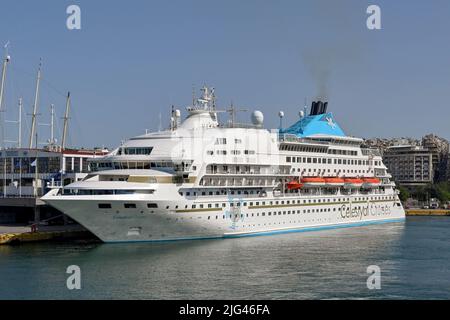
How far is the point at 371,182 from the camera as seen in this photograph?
167ft

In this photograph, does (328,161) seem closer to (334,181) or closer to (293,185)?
(334,181)

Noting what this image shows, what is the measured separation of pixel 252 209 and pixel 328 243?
5.38 metres

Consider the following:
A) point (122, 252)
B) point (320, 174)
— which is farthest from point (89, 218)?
point (320, 174)

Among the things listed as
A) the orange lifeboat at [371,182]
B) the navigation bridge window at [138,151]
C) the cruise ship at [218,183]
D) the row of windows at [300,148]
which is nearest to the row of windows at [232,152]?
the cruise ship at [218,183]

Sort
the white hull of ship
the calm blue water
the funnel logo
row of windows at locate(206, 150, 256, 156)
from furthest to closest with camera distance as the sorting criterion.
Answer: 1. the funnel logo
2. row of windows at locate(206, 150, 256, 156)
3. the white hull of ship
4. the calm blue water

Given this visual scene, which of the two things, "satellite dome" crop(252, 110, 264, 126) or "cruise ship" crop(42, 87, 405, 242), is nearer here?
"cruise ship" crop(42, 87, 405, 242)

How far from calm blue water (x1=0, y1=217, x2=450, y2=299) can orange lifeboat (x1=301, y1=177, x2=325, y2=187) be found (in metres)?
6.04

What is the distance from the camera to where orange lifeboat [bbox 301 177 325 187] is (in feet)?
141

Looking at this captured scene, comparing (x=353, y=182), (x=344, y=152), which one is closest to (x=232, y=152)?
(x=353, y=182)

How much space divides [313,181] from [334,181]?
2.94 m

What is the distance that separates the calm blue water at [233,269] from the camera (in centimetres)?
2211

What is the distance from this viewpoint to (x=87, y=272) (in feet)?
84.2

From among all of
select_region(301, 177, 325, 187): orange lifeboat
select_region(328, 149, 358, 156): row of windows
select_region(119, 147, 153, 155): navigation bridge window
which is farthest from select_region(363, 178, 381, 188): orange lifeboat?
select_region(119, 147, 153, 155): navigation bridge window

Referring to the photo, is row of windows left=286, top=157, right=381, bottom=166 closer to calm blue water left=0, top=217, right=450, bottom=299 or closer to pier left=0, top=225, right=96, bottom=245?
calm blue water left=0, top=217, right=450, bottom=299
